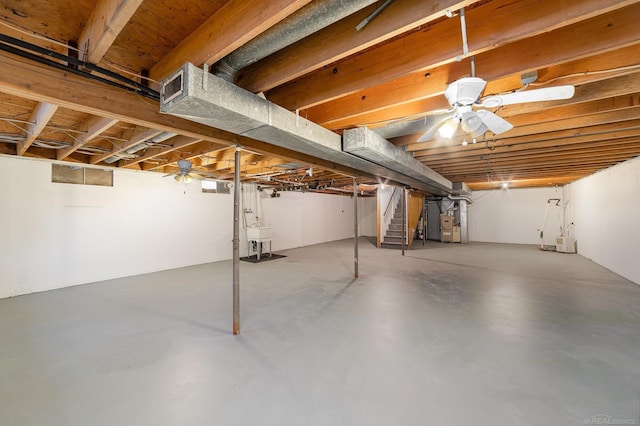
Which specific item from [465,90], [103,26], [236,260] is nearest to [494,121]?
[465,90]

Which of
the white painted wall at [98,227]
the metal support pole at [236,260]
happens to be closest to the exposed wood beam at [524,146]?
the metal support pole at [236,260]

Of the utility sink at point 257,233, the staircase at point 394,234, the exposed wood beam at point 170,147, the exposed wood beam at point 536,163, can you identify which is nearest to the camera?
the exposed wood beam at point 170,147

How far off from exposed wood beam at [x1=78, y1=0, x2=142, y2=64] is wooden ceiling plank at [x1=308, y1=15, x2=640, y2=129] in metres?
1.76

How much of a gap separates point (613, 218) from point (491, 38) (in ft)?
20.6

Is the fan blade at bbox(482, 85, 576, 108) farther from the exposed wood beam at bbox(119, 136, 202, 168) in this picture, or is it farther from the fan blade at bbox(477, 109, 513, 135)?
the exposed wood beam at bbox(119, 136, 202, 168)

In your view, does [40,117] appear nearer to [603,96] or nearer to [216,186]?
[216,186]

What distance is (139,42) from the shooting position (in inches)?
65.3

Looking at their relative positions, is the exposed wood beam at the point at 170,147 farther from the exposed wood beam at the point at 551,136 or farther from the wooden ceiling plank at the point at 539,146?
the wooden ceiling plank at the point at 539,146

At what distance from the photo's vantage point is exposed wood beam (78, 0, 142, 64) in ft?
3.80

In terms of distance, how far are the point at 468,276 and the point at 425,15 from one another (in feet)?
16.1

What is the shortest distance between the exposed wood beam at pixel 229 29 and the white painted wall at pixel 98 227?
4.40 meters

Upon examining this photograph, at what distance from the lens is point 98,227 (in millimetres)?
4770

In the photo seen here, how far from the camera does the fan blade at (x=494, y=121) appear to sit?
193 cm

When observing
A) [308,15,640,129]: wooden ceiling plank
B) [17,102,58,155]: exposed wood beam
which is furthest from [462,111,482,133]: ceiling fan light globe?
[17,102,58,155]: exposed wood beam
